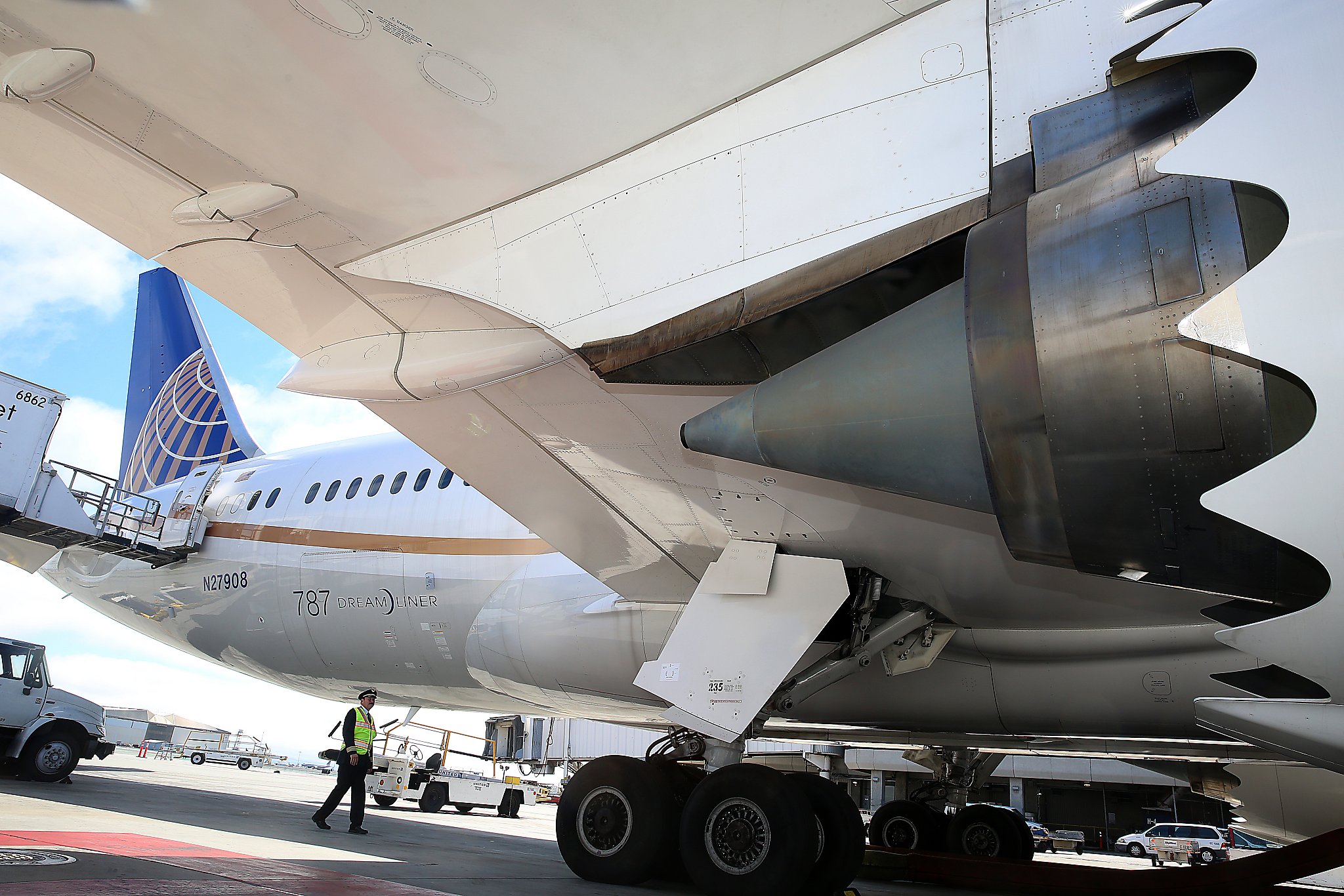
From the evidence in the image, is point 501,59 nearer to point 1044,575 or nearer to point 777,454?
point 777,454

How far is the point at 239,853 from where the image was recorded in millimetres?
4953

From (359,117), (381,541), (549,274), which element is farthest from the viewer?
(381,541)

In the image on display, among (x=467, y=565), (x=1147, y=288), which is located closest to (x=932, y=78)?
(x=1147, y=288)

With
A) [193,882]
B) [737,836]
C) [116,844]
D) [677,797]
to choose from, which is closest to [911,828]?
[677,797]

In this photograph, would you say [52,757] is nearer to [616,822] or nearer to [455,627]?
[455,627]

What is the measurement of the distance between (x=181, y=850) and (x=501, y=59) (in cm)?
448

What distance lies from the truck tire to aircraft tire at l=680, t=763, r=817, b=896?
329 inches

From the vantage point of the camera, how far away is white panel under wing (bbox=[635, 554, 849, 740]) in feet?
15.4

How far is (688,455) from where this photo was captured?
4.51m

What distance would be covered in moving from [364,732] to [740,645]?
482 centimetres

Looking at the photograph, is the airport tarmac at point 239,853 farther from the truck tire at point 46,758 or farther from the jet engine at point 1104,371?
the jet engine at point 1104,371

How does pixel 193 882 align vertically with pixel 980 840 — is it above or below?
above

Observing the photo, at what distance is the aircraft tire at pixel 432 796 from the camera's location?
45.2ft

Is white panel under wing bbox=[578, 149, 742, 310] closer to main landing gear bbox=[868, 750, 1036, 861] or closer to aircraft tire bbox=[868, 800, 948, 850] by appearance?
main landing gear bbox=[868, 750, 1036, 861]
